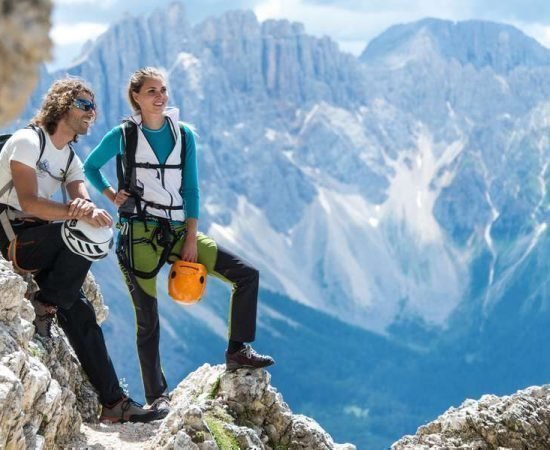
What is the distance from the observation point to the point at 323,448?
386 inches

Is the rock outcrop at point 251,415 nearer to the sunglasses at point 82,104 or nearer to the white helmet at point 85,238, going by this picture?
the white helmet at point 85,238

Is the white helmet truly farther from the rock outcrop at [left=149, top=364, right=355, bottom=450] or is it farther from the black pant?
the rock outcrop at [left=149, top=364, right=355, bottom=450]

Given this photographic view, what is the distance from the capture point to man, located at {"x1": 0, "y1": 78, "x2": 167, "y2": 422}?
9141 mm

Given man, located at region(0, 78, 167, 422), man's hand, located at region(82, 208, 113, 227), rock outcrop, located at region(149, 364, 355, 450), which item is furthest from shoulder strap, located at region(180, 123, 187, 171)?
rock outcrop, located at region(149, 364, 355, 450)

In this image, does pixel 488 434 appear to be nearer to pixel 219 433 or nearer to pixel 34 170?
pixel 219 433

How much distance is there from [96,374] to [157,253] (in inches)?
71.2

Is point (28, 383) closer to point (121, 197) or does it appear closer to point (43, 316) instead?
point (43, 316)

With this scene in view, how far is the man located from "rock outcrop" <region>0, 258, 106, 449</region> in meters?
0.50

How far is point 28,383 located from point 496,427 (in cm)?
Result: 529

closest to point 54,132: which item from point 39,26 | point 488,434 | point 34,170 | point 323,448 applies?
point 34,170

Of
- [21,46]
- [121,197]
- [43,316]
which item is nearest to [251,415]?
[43,316]

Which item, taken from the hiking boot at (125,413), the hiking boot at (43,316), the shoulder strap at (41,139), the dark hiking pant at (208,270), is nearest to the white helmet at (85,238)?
the dark hiking pant at (208,270)

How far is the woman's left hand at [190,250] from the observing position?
389 inches

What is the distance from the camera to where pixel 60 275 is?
972cm
